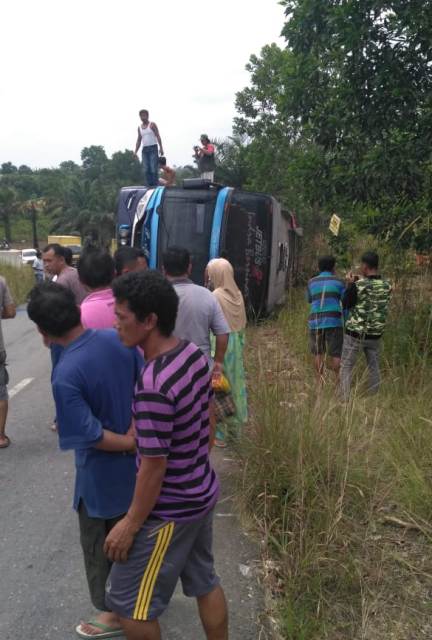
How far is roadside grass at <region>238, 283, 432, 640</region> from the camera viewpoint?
265 cm

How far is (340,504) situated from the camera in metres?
2.96

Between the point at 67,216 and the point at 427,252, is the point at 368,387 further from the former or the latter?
the point at 67,216

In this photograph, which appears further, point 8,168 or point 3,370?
point 8,168

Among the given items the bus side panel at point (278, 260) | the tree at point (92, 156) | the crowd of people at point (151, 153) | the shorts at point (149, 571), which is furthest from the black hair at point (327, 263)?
the tree at point (92, 156)

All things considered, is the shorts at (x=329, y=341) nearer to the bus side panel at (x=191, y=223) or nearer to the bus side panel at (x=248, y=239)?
the bus side panel at (x=248, y=239)

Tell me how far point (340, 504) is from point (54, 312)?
168 cm

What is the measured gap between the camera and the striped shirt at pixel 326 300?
5797mm

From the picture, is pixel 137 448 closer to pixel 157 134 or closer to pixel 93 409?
pixel 93 409

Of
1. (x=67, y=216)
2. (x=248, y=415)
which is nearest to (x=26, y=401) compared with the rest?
(x=248, y=415)

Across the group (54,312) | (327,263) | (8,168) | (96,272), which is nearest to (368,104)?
(327,263)

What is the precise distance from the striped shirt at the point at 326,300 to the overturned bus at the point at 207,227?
2.76 metres

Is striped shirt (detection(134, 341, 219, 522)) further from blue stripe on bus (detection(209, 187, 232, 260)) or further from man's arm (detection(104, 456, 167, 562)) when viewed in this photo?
blue stripe on bus (detection(209, 187, 232, 260))

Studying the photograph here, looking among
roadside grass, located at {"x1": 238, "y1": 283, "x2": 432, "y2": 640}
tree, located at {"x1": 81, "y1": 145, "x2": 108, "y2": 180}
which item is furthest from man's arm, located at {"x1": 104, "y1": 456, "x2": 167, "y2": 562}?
tree, located at {"x1": 81, "y1": 145, "x2": 108, "y2": 180}

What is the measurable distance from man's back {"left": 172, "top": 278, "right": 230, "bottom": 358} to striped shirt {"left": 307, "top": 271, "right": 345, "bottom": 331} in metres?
2.15
